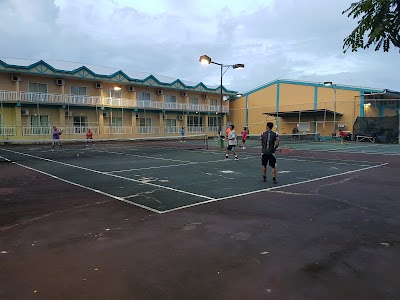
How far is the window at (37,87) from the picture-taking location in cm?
3388

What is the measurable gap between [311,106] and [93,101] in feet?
85.2

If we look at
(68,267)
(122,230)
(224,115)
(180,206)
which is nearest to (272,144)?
(180,206)

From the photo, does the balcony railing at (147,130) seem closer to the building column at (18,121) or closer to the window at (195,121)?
the window at (195,121)

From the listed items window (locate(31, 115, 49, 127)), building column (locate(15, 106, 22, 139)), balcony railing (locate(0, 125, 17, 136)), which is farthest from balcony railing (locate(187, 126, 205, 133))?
balcony railing (locate(0, 125, 17, 136))

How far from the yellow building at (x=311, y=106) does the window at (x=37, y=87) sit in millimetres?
22929

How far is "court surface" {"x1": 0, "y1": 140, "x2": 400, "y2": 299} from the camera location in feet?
11.8

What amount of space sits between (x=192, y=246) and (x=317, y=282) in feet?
6.00

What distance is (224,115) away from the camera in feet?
158

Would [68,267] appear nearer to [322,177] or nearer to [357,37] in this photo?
[357,37]

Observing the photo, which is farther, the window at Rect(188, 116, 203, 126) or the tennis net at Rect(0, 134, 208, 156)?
the window at Rect(188, 116, 203, 126)

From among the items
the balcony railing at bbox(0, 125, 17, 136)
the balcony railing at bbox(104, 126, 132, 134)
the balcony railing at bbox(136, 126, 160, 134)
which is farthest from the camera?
the balcony railing at bbox(136, 126, 160, 134)

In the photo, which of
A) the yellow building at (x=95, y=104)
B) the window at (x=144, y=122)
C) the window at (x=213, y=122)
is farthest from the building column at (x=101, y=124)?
the window at (x=213, y=122)

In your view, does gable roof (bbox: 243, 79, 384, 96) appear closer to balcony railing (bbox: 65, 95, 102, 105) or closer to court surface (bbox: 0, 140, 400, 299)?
balcony railing (bbox: 65, 95, 102, 105)

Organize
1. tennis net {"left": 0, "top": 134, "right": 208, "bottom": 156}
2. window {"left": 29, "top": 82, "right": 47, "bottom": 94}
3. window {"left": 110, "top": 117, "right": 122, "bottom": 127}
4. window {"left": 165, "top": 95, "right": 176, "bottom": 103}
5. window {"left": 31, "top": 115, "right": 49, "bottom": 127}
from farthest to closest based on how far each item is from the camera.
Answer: window {"left": 165, "top": 95, "right": 176, "bottom": 103} < window {"left": 110, "top": 117, "right": 122, "bottom": 127} < window {"left": 29, "top": 82, "right": 47, "bottom": 94} < window {"left": 31, "top": 115, "right": 49, "bottom": 127} < tennis net {"left": 0, "top": 134, "right": 208, "bottom": 156}
